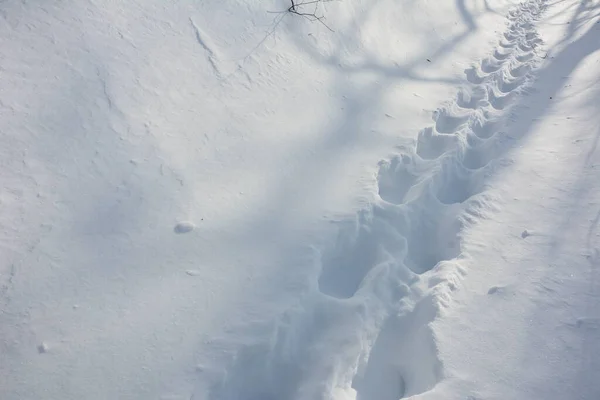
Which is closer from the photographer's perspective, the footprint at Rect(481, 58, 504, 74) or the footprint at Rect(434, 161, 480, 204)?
the footprint at Rect(434, 161, 480, 204)

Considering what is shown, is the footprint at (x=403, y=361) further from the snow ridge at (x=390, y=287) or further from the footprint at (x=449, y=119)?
the footprint at (x=449, y=119)

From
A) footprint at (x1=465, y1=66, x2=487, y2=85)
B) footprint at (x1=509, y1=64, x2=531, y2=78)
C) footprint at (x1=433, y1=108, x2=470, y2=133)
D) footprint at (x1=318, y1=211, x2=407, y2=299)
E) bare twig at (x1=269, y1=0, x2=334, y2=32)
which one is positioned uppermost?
footprint at (x1=509, y1=64, x2=531, y2=78)

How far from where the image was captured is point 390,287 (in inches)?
110

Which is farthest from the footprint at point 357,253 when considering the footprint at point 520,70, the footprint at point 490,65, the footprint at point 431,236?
the footprint at point 520,70

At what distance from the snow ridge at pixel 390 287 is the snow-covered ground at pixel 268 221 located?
0.5 inches

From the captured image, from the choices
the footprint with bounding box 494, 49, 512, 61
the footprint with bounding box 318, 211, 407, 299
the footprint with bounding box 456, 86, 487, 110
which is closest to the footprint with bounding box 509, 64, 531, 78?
the footprint with bounding box 494, 49, 512, 61

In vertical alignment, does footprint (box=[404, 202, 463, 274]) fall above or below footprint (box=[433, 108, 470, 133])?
below

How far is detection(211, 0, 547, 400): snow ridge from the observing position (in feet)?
7.82

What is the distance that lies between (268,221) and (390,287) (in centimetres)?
83

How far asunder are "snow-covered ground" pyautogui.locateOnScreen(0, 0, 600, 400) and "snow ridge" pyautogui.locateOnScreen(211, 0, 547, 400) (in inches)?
0.5

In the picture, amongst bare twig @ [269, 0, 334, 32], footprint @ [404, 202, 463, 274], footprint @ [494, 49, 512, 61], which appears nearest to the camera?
footprint @ [404, 202, 463, 274]

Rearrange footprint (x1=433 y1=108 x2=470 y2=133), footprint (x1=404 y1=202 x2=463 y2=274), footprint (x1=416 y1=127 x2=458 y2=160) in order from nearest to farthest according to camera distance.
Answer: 1. footprint (x1=404 y1=202 x2=463 y2=274)
2. footprint (x1=416 y1=127 x2=458 y2=160)
3. footprint (x1=433 y1=108 x2=470 y2=133)

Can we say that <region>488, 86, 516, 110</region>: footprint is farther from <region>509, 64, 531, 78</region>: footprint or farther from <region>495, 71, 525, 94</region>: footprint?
<region>509, 64, 531, 78</region>: footprint

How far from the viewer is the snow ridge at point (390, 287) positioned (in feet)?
7.82
